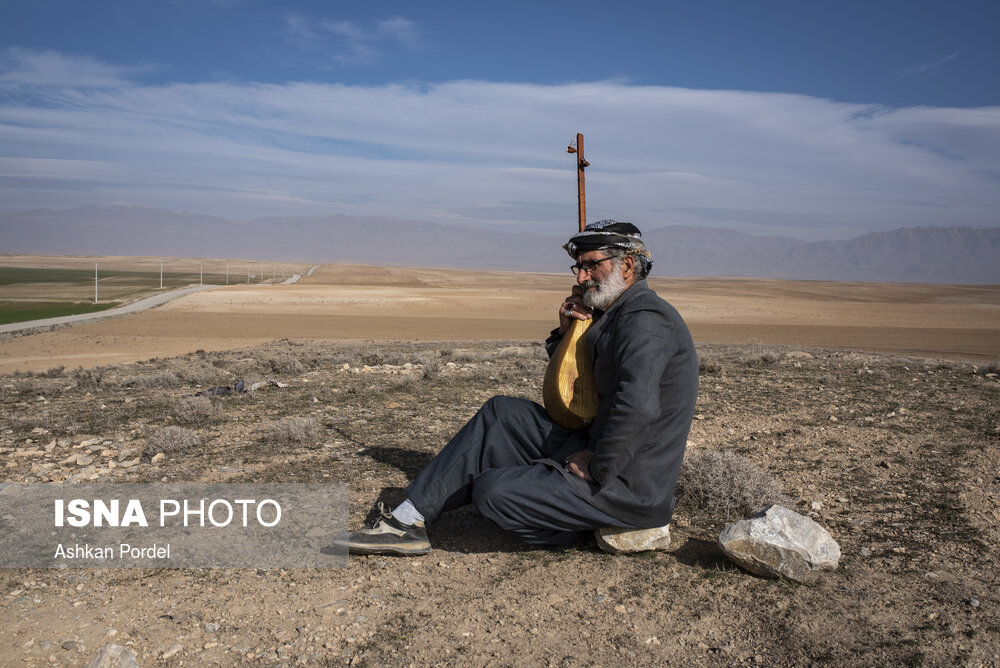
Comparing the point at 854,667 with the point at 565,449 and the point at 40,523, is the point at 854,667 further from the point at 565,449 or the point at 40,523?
the point at 40,523

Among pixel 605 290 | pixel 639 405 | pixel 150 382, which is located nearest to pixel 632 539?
pixel 639 405

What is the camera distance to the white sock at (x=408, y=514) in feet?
13.0

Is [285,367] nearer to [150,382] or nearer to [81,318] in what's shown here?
[150,382]

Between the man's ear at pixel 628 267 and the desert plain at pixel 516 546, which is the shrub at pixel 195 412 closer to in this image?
the desert plain at pixel 516 546

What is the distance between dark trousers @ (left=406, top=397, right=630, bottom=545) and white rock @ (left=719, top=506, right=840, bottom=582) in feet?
2.02

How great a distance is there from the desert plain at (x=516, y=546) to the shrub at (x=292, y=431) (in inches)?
1.0

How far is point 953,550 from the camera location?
13.2ft

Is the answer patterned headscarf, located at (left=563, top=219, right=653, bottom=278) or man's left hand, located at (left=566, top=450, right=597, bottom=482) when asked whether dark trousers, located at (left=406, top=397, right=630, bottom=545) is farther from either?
patterned headscarf, located at (left=563, top=219, right=653, bottom=278)

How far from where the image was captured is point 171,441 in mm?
6090

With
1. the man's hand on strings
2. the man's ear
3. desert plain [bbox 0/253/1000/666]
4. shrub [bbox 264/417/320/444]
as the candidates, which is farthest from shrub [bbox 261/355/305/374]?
the man's ear

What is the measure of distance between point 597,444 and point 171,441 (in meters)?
4.06

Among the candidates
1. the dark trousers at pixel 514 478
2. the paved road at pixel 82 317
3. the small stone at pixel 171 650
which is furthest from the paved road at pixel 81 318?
the small stone at pixel 171 650

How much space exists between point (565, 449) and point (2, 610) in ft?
9.19

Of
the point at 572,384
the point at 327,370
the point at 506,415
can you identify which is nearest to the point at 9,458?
the point at 506,415
